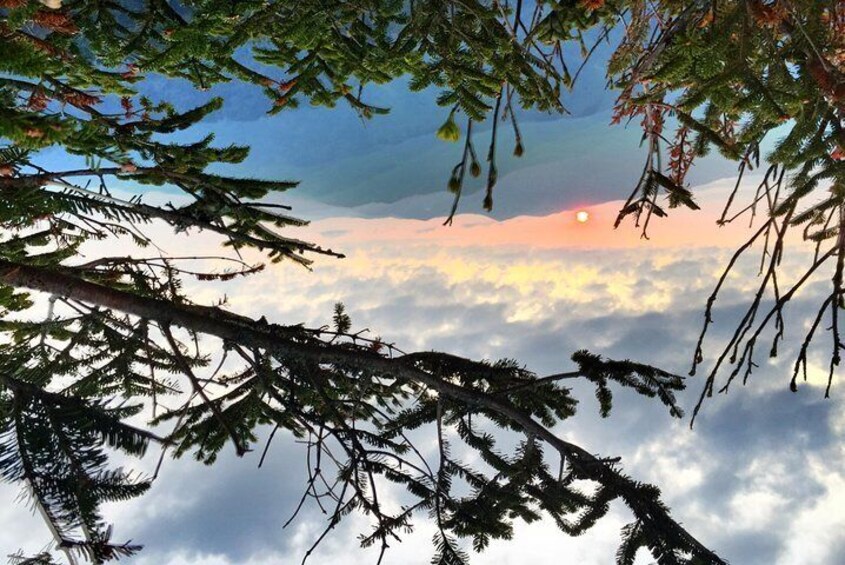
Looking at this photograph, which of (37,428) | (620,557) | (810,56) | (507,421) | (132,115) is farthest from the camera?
(507,421)

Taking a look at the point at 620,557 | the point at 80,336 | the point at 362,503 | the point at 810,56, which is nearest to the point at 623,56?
the point at 810,56

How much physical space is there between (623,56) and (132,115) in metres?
2.23

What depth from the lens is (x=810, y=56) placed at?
1787mm

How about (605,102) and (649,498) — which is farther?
(605,102)

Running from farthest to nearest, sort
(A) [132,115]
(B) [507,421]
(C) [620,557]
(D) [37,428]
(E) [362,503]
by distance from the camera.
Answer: (B) [507,421], (A) [132,115], (E) [362,503], (C) [620,557], (D) [37,428]

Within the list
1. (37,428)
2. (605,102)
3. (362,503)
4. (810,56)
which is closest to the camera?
(37,428)

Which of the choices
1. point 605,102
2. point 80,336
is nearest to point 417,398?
point 80,336

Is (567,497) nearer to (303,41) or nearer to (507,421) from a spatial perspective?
(507,421)

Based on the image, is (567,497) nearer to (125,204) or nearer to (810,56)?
(810,56)

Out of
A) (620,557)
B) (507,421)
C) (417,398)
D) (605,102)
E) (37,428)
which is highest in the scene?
(605,102)

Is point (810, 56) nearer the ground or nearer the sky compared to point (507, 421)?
nearer the sky

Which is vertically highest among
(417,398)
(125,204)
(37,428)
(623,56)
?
(623,56)

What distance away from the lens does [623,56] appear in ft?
7.70

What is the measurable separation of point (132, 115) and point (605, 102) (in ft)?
55.8
